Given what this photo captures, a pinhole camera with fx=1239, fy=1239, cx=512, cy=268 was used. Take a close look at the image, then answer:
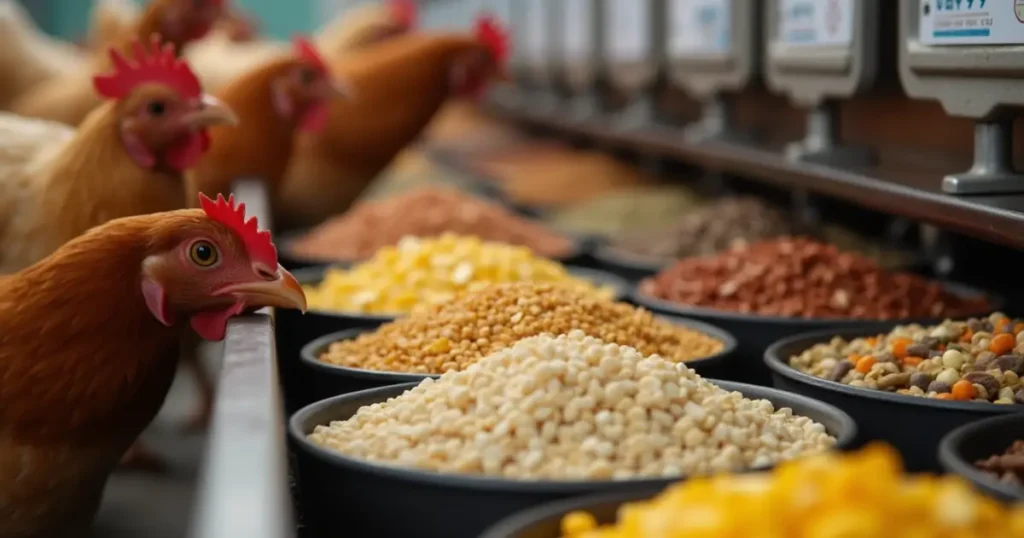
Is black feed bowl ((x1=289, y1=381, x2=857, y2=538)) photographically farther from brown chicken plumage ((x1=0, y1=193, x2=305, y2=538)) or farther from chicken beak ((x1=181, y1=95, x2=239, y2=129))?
chicken beak ((x1=181, y1=95, x2=239, y2=129))

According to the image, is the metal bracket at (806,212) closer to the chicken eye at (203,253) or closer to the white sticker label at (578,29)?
the chicken eye at (203,253)

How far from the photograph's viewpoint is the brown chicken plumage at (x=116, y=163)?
6.60 feet

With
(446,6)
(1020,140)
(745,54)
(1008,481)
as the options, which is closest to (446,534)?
(1008,481)

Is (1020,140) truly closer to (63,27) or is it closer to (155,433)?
(155,433)

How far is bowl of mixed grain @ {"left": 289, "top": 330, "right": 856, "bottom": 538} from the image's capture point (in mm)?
978

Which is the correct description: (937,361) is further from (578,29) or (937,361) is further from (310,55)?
(578,29)

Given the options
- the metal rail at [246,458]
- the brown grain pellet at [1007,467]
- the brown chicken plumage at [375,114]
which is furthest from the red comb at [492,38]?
the brown grain pellet at [1007,467]

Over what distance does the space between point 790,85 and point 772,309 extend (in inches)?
22.1

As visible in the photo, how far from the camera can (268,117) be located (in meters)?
2.99

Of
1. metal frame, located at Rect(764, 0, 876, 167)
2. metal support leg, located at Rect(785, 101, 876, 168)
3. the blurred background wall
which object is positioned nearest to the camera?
metal frame, located at Rect(764, 0, 876, 167)

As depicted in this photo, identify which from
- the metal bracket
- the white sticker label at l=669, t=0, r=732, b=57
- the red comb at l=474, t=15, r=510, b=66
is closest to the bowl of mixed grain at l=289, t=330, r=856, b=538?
the metal bracket

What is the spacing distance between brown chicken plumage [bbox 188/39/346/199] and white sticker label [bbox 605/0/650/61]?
2.77 ft

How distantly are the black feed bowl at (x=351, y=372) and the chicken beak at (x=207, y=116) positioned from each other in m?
0.58

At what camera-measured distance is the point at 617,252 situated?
8.23 feet
